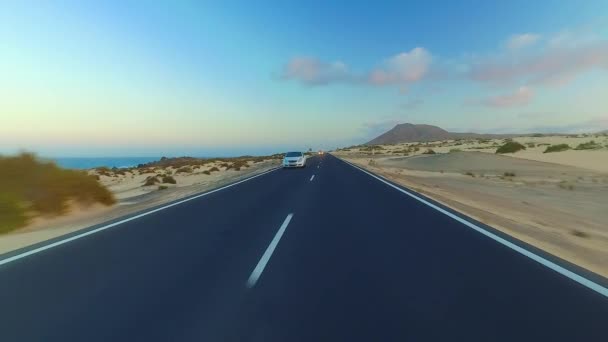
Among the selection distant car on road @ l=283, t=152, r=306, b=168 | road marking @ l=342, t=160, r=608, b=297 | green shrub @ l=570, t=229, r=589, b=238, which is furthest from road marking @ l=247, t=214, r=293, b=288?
distant car on road @ l=283, t=152, r=306, b=168

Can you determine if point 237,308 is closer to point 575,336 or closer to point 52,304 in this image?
point 52,304

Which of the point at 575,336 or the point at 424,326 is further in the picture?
the point at 424,326

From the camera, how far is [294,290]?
208 inches

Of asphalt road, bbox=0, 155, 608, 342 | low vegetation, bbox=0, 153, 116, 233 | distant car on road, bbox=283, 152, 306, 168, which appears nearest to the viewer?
asphalt road, bbox=0, 155, 608, 342

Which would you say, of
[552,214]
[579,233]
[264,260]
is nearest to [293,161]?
[552,214]

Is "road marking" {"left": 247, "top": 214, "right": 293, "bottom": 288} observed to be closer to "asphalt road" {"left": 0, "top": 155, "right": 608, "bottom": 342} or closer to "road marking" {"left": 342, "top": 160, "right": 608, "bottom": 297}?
"asphalt road" {"left": 0, "top": 155, "right": 608, "bottom": 342}

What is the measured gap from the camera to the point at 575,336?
3.84 metres

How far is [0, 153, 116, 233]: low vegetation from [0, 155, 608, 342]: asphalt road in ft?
16.4

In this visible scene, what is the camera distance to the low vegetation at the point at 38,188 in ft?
40.0

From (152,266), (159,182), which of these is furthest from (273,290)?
(159,182)

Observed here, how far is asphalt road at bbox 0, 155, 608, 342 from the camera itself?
412 cm

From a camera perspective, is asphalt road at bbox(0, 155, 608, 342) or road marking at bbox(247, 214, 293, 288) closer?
asphalt road at bbox(0, 155, 608, 342)

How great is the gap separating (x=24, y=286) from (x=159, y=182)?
2467 cm

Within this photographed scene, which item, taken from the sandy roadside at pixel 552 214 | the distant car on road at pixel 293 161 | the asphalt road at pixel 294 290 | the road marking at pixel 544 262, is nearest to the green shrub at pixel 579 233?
the sandy roadside at pixel 552 214
